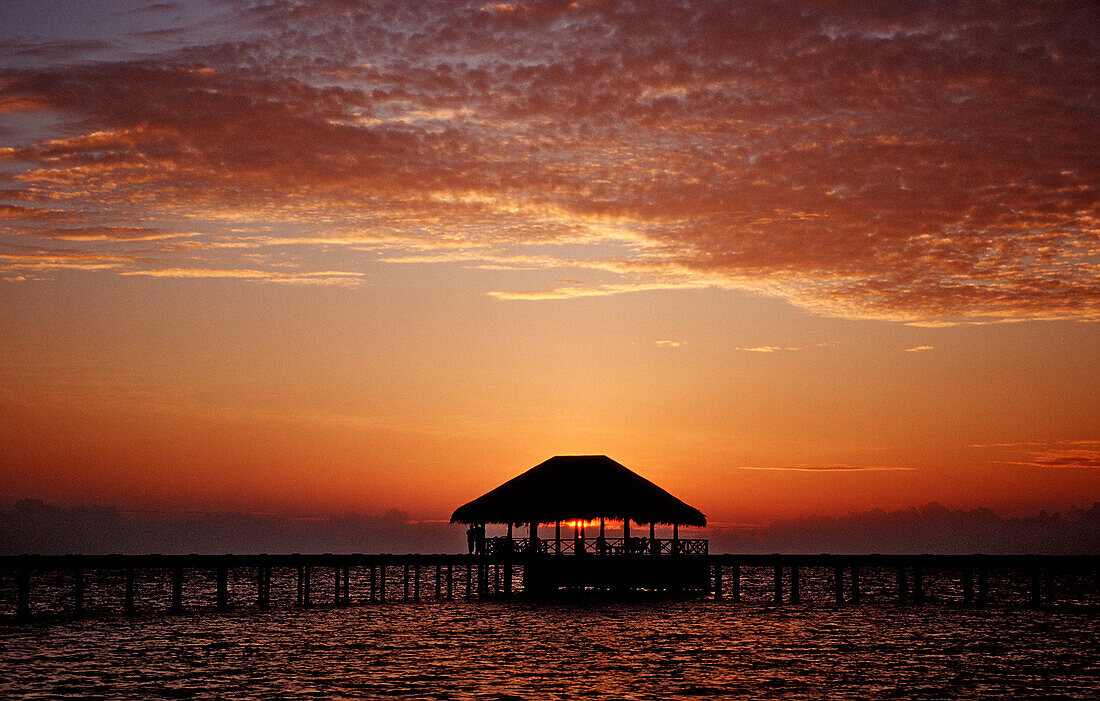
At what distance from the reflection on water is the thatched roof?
370 centimetres

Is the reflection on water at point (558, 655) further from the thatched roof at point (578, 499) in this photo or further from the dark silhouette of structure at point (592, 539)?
the thatched roof at point (578, 499)

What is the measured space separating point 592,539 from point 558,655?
51.4 ft

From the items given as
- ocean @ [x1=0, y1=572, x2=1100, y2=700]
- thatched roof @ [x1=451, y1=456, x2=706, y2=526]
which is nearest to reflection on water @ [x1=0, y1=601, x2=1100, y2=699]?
ocean @ [x1=0, y1=572, x2=1100, y2=700]

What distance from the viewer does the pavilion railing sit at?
45.8m

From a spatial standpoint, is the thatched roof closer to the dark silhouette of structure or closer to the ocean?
the dark silhouette of structure

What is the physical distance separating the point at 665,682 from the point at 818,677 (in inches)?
153

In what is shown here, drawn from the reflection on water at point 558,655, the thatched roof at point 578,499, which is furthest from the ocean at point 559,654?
the thatched roof at point 578,499

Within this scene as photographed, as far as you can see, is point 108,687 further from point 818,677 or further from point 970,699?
point 970,699

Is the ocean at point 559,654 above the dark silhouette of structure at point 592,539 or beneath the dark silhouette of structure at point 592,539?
beneath

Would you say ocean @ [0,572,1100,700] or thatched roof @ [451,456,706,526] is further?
thatched roof @ [451,456,706,526]

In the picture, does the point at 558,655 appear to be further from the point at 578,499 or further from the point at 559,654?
the point at 578,499

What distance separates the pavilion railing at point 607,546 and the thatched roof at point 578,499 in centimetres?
93

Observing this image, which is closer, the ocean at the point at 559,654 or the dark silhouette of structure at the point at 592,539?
the ocean at the point at 559,654

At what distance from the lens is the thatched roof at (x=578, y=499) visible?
45.4m
